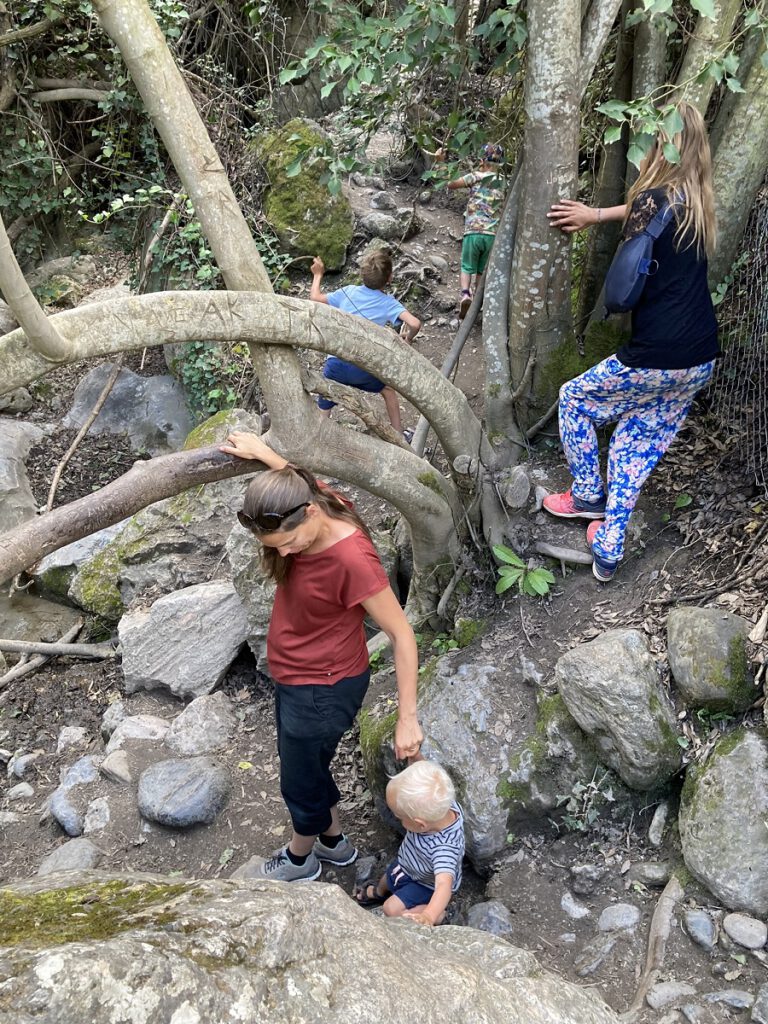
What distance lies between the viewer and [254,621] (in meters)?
5.27

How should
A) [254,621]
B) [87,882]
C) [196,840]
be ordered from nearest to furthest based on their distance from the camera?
[87,882], [196,840], [254,621]

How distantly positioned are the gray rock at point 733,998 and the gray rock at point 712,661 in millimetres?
1028

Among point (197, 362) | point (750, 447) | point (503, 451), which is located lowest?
point (197, 362)

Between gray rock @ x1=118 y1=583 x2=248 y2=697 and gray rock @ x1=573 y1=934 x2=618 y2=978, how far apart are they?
3004mm

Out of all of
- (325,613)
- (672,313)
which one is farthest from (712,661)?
(325,613)

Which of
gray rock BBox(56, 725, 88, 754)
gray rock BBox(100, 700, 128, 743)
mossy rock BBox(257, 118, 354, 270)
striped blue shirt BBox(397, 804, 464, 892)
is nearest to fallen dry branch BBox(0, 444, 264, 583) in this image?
striped blue shirt BBox(397, 804, 464, 892)

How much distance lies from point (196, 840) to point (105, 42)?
8.10 metres

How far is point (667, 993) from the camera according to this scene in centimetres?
282

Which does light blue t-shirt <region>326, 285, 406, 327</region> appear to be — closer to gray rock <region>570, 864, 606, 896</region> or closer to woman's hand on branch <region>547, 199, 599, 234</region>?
woman's hand on branch <region>547, 199, 599, 234</region>

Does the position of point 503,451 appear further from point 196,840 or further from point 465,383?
point 196,840

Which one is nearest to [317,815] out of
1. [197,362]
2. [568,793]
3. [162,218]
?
[568,793]

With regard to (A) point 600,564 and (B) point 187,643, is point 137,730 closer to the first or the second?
(B) point 187,643

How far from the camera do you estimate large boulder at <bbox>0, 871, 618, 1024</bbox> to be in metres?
1.53

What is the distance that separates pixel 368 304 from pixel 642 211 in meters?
2.50
